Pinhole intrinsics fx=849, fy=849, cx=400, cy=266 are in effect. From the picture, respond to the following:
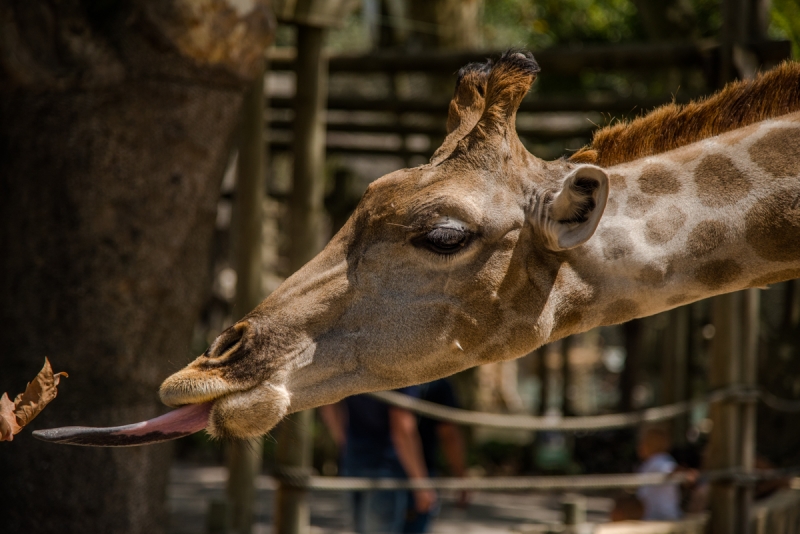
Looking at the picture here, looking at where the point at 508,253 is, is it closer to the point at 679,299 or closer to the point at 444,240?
the point at 444,240

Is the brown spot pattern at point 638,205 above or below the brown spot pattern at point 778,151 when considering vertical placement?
below

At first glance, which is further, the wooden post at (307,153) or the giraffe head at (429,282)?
the wooden post at (307,153)

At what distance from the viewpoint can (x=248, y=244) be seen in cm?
513

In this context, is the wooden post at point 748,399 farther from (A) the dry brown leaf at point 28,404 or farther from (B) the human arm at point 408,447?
(A) the dry brown leaf at point 28,404

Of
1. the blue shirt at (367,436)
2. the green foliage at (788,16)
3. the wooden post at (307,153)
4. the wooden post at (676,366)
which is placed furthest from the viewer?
the wooden post at (676,366)

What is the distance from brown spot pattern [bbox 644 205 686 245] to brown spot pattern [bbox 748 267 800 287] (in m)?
0.30

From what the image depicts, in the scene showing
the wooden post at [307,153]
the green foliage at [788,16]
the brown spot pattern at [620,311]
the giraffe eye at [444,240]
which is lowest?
the brown spot pattern at [620,311]

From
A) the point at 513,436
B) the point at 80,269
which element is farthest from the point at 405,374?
the point at 513,436

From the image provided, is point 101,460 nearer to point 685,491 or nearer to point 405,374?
point 405,374

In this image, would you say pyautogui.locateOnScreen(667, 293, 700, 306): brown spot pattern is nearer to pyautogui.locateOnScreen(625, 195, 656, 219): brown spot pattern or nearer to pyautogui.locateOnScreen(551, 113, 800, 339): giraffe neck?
pyautogui.locateOnScreen(551, 113, 800, 339): giraffe neck

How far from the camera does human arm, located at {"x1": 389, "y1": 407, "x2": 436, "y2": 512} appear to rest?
15.9ft

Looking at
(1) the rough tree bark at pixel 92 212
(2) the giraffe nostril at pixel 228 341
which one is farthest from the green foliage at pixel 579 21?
(2) the giraffe nostril at pixel 228 341

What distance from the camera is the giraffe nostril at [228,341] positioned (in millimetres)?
2330

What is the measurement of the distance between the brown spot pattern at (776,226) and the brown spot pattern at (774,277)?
51 mm
